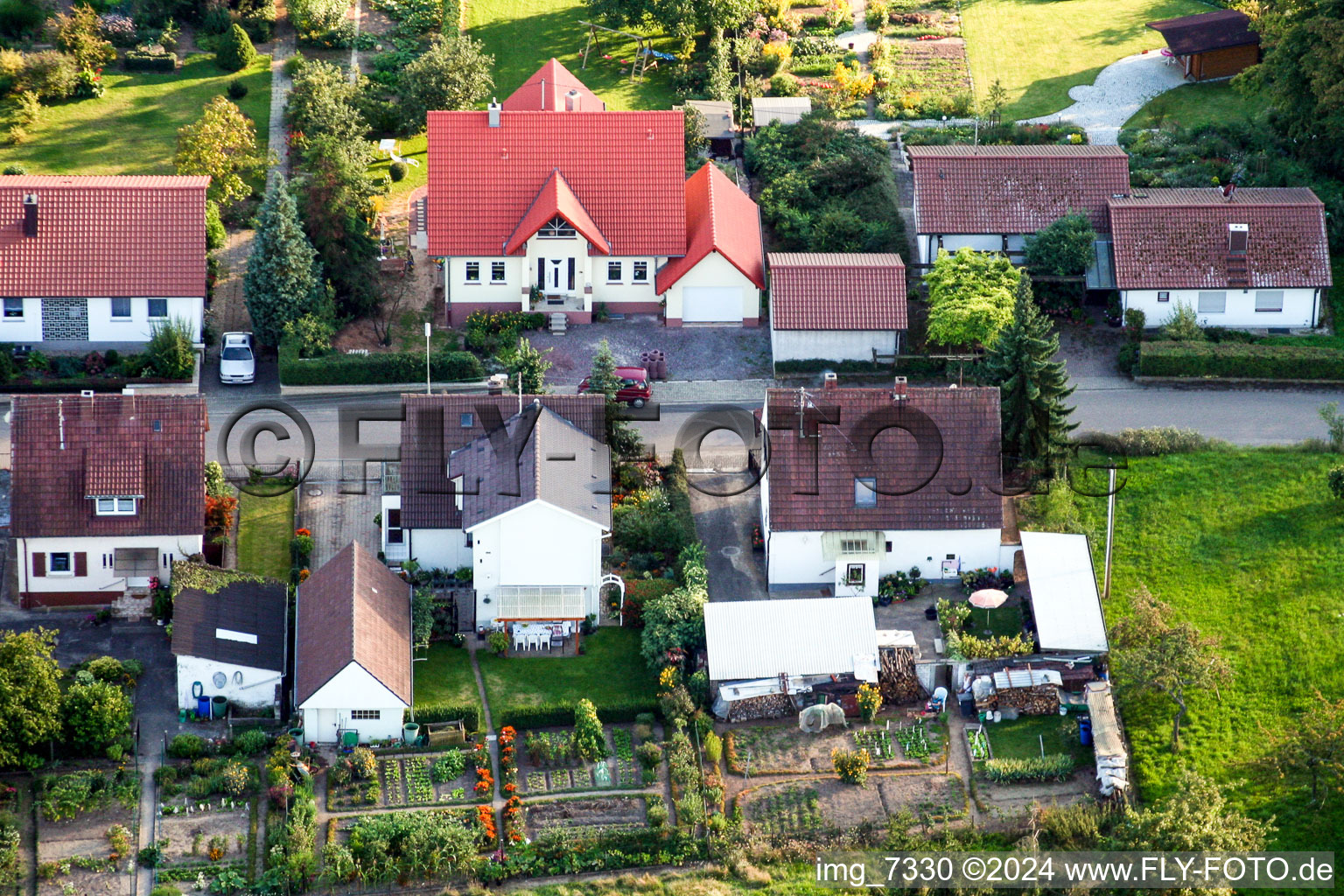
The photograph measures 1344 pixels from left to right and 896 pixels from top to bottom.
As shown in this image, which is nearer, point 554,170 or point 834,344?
point 834,344

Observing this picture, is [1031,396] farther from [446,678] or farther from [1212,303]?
[446,678]

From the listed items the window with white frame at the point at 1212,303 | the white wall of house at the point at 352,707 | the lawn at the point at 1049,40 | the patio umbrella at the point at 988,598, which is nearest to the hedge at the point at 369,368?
the white wall of house at the point at 352,707

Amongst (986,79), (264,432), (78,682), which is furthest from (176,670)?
(986,79)

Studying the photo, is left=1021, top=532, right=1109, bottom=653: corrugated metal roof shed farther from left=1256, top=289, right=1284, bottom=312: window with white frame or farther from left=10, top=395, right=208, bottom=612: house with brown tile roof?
left=10, top=395, right=208, bottom=612: house with brown tile roof

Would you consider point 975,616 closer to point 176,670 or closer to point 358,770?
point 358,770

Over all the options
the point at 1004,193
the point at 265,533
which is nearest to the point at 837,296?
the point at 1004,193

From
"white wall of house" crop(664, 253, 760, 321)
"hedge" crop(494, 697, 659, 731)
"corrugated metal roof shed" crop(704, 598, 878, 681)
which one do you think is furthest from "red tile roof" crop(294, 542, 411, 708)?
"white wall of house" crop(664, 253, 760, 321)

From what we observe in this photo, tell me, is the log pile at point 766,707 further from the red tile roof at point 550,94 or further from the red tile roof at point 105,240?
the red tile roof at point 550,94
